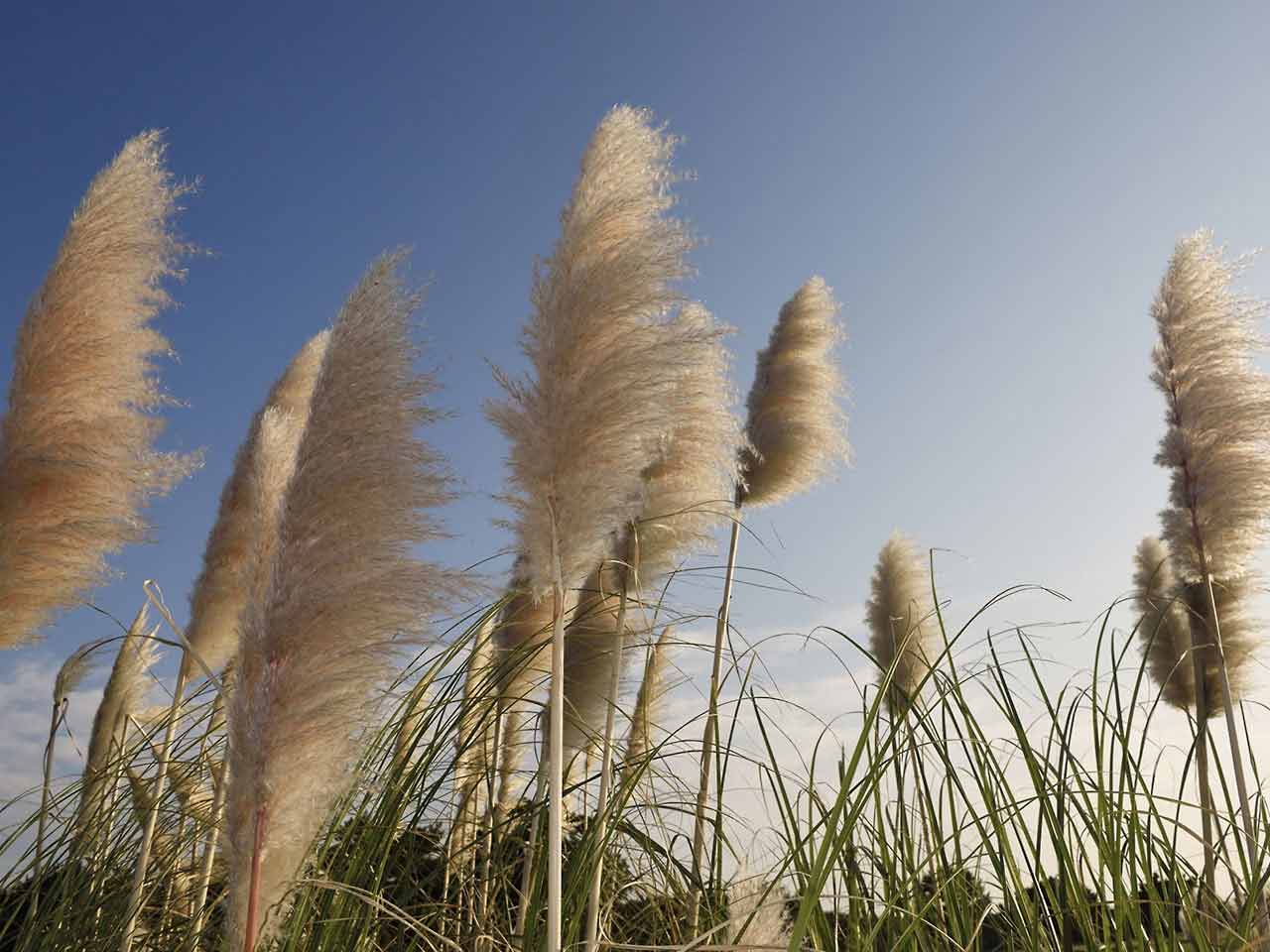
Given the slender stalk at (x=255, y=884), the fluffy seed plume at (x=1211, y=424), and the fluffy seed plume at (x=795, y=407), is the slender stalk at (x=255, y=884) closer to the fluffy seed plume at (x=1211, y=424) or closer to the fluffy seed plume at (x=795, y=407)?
the fluffy seed plume at (x=795, y=407)

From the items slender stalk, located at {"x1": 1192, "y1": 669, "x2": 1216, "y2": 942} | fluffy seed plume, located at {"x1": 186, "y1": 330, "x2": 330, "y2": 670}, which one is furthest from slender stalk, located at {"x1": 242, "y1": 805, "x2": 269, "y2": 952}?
slender stalk, located at {"x1": 1192, "y1": 669, "x2": 1216, "y2": 942}

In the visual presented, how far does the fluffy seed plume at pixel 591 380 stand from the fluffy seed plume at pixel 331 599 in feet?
0.79

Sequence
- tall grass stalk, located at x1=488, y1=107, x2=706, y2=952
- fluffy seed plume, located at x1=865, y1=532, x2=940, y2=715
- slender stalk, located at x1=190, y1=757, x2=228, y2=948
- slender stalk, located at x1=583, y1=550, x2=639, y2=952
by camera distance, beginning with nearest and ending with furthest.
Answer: tall grass stalk, located at x1=488, y1=107, x2=706, y2=952
slender stalk, located at x1=583, y1=550, x2=639, y2=952
slender stalk, located at x1=190, y1=757, x2=228, y2=948
fluffy seed plume, located at x1=865, y1=532, x2=940, y2=715

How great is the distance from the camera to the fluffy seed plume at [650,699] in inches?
164

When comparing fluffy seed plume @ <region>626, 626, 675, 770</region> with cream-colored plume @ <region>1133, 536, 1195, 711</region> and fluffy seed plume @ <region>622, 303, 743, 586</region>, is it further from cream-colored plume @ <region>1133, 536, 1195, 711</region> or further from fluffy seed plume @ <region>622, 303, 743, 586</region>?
cream-colored plume @ <region>1133, 536, 1195, 711</region>

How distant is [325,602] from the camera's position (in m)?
2.17

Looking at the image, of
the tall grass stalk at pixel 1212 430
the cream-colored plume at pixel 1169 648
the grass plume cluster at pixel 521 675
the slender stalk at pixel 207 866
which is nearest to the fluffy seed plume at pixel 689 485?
the grass plume cluster at pixel 521 675

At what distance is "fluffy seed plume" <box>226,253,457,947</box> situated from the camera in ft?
6.70

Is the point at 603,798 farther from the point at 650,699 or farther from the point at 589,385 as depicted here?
the point at 650,699

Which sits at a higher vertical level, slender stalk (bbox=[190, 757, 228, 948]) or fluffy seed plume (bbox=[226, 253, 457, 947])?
fluffy seed plume (bbox=[226, 253, 457, 947])

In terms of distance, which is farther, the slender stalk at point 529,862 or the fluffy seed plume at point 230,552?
the fluffy seed plume at point 230,552

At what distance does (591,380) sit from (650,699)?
2163 mm

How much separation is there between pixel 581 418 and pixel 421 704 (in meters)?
1.38

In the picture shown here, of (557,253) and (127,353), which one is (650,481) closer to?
(557,253)
